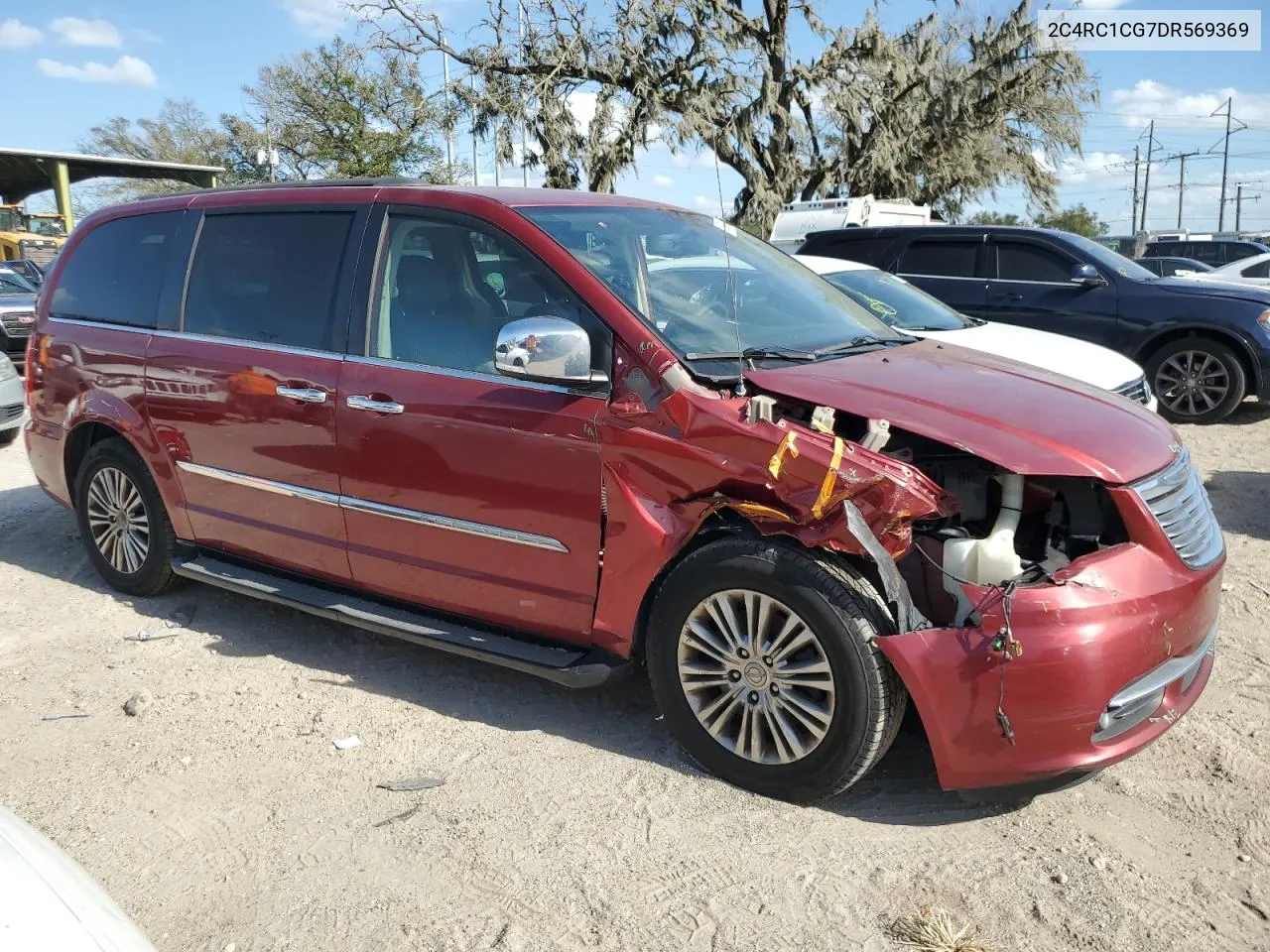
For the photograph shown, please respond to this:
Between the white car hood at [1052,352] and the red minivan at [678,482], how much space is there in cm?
299

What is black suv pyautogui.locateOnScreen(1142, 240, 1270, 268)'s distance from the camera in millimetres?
21453

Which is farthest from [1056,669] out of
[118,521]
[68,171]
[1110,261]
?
[68,171]

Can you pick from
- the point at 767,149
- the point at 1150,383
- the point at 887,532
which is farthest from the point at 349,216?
the point at 767,149

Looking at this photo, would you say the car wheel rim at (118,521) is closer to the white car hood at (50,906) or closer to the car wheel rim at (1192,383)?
the white car hood at (50,906)

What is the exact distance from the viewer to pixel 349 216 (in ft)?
13.6

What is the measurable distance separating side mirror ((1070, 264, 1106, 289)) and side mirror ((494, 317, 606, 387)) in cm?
755

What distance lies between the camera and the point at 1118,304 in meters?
9.34

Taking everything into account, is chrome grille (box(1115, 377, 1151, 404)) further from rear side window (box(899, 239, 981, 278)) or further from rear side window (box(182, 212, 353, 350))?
rear side window (box(182, 212, 353, 350))

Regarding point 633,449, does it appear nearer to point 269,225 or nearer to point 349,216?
point 349,216

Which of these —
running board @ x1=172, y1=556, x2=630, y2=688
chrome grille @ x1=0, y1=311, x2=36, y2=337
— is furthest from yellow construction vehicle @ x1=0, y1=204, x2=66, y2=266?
running board @ x1=172, y1=556, x2=630, y2=688

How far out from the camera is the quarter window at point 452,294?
12.0ft

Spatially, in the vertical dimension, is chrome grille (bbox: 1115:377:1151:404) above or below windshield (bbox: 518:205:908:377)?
below

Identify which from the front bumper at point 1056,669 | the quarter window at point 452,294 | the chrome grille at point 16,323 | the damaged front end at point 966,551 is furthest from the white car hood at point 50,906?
the chrome grille at point 16,323

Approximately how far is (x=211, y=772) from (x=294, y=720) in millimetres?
417
